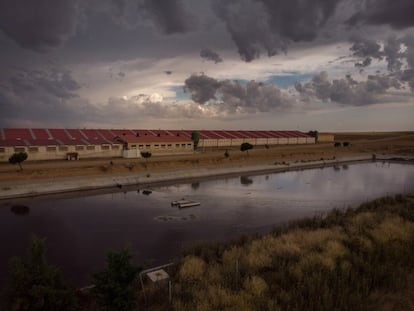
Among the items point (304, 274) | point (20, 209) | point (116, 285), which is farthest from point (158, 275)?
point (20, 209)

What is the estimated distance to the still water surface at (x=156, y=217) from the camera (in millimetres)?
15586

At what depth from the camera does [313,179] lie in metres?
40.8

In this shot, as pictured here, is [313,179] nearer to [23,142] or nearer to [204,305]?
[204,305]

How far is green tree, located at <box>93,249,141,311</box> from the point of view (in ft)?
23.3

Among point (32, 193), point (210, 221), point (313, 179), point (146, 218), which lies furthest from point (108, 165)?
point (313, 179)

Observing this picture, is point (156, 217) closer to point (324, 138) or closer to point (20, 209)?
point (20, 209)

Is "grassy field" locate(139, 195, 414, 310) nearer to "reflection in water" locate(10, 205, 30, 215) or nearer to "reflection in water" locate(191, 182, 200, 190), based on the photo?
"reflection in water" locate(10, 205, 30, 215)

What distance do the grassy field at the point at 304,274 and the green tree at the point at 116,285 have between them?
937 mm

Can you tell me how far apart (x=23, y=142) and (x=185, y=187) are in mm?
25391

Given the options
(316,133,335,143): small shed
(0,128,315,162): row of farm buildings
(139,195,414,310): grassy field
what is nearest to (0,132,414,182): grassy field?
(0,128,315,162): row of farm buildings

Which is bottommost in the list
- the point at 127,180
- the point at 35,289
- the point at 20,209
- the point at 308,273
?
the point at 20,209

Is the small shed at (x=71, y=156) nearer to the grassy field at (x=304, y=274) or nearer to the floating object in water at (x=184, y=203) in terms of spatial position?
the floating object in water at (x=184, y=203)

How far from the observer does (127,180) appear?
35.1m

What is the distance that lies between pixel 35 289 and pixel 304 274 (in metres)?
7.33
